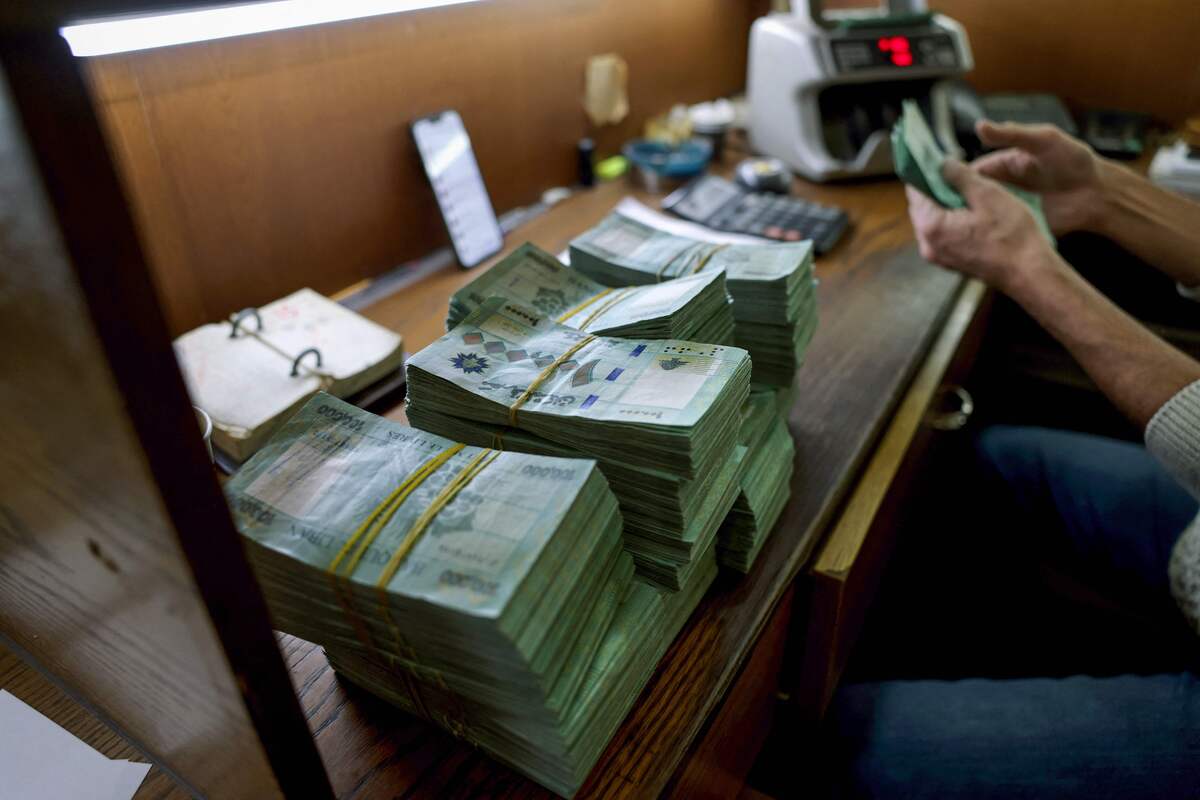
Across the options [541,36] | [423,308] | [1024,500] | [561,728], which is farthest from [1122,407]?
[541,36]

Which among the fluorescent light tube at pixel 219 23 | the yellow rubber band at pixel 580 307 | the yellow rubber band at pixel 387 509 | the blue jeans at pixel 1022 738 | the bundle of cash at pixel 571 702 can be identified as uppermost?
the fluorescent light tube at pixel 219 23

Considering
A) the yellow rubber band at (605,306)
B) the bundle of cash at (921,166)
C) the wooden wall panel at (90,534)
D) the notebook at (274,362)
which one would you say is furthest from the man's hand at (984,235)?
the wooden wall panel at (90,534)

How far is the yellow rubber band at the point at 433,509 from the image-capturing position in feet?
1.74

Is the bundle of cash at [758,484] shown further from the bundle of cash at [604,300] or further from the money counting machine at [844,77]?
the money counting machine at [844,77]

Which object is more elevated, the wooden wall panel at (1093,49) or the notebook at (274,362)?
the wooden wall panel at (1093,49)

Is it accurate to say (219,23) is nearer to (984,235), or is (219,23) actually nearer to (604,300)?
(604,300)

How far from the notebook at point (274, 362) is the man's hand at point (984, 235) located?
0.91 m

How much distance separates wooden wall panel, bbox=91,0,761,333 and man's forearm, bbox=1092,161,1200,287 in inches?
44.2

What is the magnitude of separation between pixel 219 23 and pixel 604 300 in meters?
0.68

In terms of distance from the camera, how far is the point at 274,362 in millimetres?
1044

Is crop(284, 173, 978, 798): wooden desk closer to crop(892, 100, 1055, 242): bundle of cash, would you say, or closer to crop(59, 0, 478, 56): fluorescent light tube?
crop(892, 100, 1055, 242): bundle of cash

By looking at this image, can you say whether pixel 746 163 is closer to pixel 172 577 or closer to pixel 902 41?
pixel 902 41

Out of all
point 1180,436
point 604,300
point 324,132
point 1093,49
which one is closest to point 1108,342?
point 1180,436

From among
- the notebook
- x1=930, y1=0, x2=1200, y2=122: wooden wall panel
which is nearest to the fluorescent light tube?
the notebook
